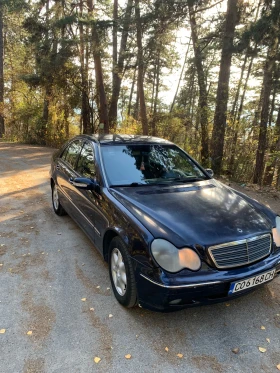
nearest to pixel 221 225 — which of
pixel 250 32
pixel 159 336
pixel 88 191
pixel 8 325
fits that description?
pixel 159 336

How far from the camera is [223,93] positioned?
31.5ft

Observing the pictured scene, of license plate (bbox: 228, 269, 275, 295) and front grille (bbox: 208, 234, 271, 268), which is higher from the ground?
front grille (bbox: 208, 234, 271, 268)

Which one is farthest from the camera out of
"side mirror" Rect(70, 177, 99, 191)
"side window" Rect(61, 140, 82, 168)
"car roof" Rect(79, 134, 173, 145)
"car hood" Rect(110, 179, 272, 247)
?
"side window" Rect(61, 140, 82, 168)

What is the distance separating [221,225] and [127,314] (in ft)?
4.14

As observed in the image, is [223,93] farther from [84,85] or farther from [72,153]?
[84,85]

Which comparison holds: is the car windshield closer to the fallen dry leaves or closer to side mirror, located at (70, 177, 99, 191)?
side mirror, located at (70, 177, 99, 191)

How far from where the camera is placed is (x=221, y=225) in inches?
97.9

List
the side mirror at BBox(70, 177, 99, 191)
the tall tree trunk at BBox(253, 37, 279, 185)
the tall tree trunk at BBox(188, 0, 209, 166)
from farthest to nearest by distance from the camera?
1. the tall tree trunk at BBox(188, 0, 209, 166)
2. the tall tree trunk at BBox(253, 37, 279, 185)
3. the side mirror at BBox(70, 177, 99, 191)

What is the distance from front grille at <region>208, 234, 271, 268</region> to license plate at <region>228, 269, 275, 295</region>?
0.45 feet

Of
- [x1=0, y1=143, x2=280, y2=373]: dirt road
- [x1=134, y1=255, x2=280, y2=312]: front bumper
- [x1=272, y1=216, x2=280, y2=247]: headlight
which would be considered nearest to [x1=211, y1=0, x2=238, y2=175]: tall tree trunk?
[x1=0, y1=143, x2=280, y2=373]: dirt road

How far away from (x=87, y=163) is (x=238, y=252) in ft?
7.62

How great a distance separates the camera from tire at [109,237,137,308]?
98.4 inches

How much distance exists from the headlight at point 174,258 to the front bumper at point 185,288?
75mm

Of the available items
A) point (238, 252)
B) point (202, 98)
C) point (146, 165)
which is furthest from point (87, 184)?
point (202, 98)
